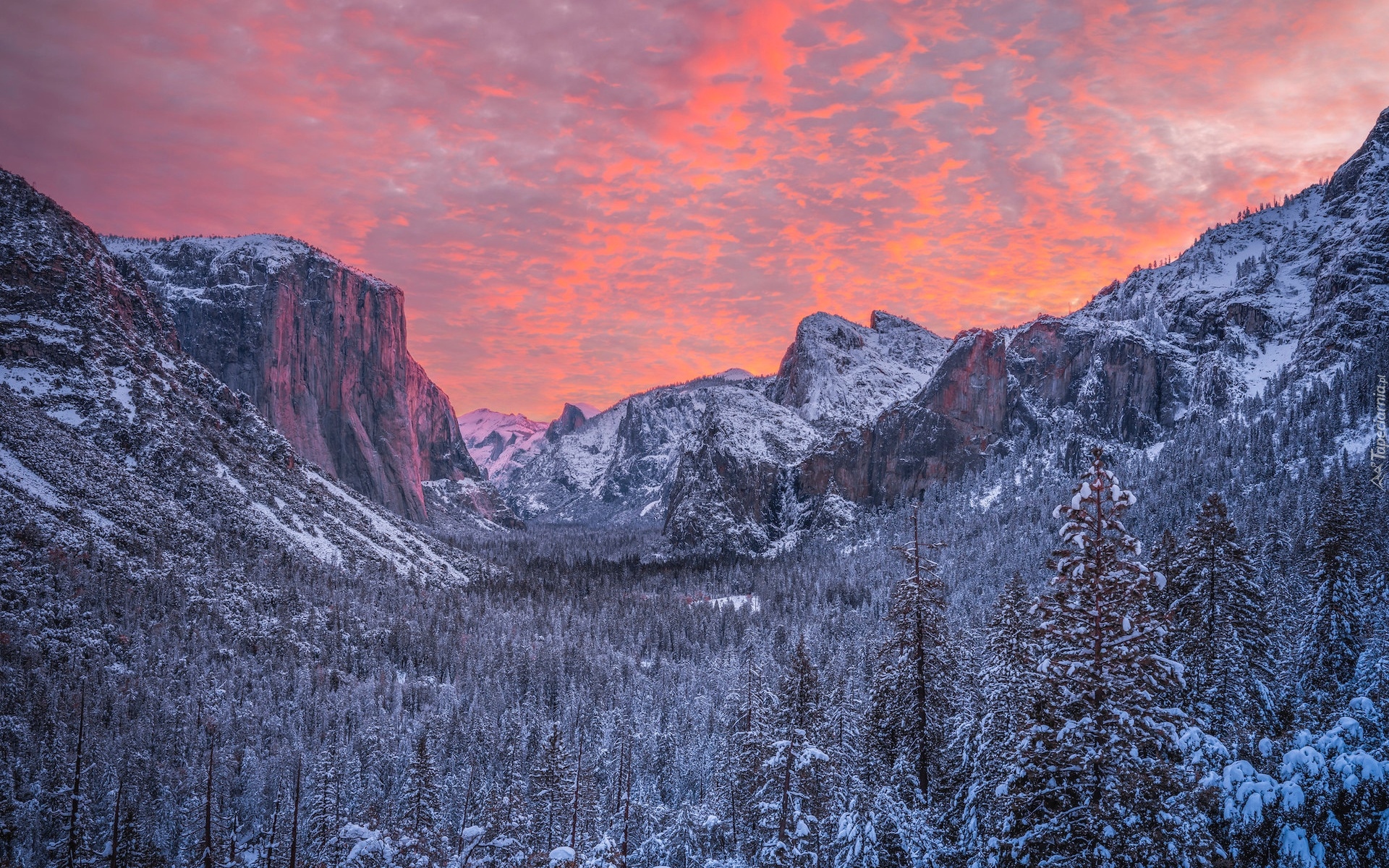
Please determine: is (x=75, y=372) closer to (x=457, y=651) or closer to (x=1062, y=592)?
(x=457, y=651)

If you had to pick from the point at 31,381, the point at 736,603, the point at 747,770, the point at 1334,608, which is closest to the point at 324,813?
the point at 747,770

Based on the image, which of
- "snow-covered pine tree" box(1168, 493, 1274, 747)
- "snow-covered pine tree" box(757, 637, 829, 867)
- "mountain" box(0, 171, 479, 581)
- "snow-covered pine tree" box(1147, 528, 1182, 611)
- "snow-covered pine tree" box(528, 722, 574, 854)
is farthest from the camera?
"mountain" box(0, 171, 479, 581)

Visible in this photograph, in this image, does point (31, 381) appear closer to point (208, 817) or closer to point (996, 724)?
point (208, 817)

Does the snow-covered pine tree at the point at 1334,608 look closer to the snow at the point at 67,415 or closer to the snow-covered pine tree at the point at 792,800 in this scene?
the snow-covered pine tree at the point at 792,800

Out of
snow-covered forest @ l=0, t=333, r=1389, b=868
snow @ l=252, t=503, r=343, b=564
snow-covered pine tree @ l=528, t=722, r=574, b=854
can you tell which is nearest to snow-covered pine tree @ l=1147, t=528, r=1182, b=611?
snow-covered forest @ l=0, t=333, r=1389, b=868

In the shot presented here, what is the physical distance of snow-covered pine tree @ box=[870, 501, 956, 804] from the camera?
85.4 ft

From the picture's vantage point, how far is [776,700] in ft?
123

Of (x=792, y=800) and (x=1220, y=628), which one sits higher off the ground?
(x=1220, y=628)

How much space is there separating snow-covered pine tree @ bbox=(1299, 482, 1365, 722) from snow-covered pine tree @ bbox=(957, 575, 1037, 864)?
46.4 ft

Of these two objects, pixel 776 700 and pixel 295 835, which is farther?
pixel 776 700

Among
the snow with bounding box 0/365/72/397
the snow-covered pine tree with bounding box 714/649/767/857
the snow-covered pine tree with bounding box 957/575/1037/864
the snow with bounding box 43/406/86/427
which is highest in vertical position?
the snow with bounding box 0/365/72/397

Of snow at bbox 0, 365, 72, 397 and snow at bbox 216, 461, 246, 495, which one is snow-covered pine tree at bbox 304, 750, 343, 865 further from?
snow at bbox 0, 365, 72, 397

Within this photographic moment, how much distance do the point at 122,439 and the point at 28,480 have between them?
96.1 ft

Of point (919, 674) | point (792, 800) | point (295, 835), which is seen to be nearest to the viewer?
point (792, 800)
